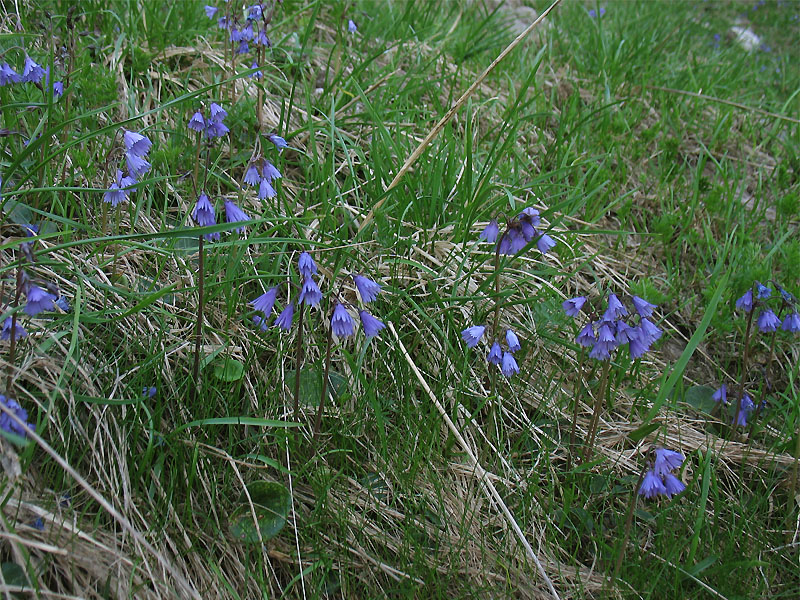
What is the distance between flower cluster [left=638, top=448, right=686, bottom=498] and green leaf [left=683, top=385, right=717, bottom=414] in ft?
2.70

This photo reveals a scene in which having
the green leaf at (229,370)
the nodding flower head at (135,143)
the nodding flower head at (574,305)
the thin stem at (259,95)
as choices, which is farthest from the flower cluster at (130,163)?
the nodding flower head at (574,305)

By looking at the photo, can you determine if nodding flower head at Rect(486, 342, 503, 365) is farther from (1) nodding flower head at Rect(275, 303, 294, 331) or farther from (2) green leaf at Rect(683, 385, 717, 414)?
(2) green leaf at Rect(683, 385, 717, 414)

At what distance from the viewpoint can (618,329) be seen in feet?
6.70

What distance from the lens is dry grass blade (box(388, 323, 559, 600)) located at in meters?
1.93

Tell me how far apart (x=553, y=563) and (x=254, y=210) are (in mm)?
1742

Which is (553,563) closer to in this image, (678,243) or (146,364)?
(146,364)

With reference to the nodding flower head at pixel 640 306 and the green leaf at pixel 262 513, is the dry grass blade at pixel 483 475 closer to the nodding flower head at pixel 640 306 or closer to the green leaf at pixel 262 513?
the green leaf at pixel 262 513

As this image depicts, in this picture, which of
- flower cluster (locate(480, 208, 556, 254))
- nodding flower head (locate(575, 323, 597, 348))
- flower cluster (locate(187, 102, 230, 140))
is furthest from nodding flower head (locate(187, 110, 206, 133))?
nodding flower head (locate(575, 323, 597, 348))

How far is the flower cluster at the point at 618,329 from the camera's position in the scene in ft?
6.63

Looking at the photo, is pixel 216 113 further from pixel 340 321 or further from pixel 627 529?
pixel 627 529

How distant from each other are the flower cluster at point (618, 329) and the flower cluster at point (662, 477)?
0.31m

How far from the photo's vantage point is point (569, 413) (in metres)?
2.51

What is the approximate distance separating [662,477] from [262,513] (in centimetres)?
109

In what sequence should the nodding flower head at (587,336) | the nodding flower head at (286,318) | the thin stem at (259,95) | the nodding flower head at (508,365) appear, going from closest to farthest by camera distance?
1. the nodding flower head at (286,318)
2. the nodding flower head at (587,336)
3. the nodding flower head at (508,365)
4. the thin stem at (259,95)
